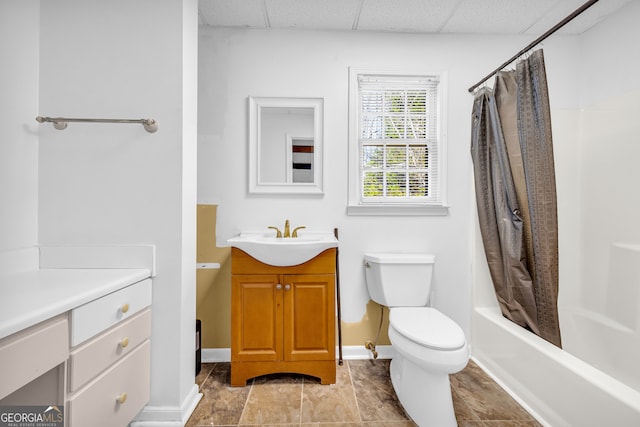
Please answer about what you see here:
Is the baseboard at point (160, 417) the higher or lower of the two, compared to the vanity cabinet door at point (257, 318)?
lower

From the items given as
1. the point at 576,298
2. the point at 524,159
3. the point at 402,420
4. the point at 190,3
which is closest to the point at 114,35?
the point at 190,3

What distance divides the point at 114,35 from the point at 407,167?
1816 mm

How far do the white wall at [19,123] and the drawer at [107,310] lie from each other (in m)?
0.58

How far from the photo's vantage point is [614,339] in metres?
1.64

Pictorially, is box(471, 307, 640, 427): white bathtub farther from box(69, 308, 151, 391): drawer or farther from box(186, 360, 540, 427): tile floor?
box(69, 308, 151, 391): drawer

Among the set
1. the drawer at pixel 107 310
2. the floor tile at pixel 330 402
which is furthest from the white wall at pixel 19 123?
the floor tile at pixel 330 402

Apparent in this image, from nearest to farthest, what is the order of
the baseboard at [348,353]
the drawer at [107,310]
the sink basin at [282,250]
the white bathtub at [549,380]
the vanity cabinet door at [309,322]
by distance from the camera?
the drawer at [107,310] → the white bathtub at [549,380] → the sink basin at [282,250] → the vanity cabinet door at [309,322] → the baseboard at [348,353]

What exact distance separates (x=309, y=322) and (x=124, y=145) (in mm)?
1316

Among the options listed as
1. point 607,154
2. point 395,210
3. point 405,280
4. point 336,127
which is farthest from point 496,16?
point 405,280

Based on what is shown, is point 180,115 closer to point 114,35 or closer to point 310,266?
point 114,35

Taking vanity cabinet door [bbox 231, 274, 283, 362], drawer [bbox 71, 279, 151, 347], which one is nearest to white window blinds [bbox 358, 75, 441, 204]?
vanity cabinet door [bbox 231, 274, 283, 362]

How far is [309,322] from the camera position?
164cm

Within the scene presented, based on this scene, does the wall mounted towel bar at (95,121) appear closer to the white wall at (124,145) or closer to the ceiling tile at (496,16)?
the white wall at (124,145)

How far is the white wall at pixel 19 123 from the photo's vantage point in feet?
3.99
